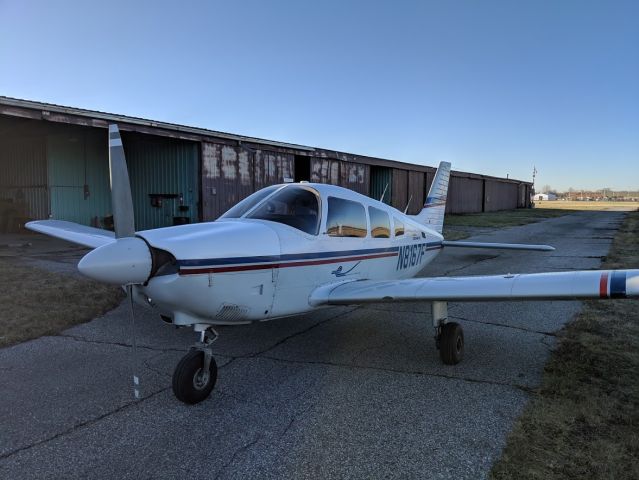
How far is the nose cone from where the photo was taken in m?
3.40

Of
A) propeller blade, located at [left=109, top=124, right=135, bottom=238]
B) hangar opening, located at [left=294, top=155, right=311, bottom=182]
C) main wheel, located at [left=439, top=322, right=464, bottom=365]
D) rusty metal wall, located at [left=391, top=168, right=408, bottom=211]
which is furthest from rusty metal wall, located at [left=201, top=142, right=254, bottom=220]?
rusty metal wall, located at [left=391, top=168, right=408, bottom=211]

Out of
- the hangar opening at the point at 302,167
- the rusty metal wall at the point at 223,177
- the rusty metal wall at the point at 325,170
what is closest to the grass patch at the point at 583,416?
the rusty metal wall at the point at 223,177

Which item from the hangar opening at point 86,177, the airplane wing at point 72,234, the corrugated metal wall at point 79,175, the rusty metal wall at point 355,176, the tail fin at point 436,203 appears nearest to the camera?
the airplane wing at point 72,234

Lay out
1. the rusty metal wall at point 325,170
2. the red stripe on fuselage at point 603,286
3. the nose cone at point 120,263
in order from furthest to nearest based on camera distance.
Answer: the rusty metal wall at point 325,170, the red stripe on fuselage at point 603,286, the nose cone at point 120,263

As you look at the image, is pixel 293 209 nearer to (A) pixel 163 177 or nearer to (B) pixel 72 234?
(B) pixel 72 234

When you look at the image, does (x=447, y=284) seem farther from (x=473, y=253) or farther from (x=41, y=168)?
(x=41, y=168)

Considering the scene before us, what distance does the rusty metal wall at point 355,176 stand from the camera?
82.9 ft

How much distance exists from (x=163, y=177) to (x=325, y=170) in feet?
27.5

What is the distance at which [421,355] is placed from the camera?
530 cm

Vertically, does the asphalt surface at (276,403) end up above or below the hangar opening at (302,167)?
below

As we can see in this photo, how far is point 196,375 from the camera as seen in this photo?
13.0 feet

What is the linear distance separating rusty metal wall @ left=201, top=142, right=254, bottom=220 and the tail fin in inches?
412

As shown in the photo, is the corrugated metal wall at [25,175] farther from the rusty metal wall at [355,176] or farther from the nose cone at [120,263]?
the nose cone at [120,263]

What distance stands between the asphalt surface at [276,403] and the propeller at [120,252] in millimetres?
633
